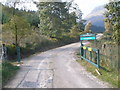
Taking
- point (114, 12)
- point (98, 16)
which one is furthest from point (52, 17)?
point (114, 12)

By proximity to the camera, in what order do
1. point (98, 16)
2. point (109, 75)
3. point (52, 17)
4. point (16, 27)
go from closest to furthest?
point (109, 75) → point (16, 27) → point (52, 17) → point (98, 16)

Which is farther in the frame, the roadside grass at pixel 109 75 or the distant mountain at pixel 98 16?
the distant mountain at pixel 98 16

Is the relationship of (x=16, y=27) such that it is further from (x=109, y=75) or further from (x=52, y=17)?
(x=109, y=75)

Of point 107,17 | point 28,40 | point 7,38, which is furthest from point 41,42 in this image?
point 107,17

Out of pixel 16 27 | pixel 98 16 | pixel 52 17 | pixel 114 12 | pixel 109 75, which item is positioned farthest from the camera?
pixel 98 16

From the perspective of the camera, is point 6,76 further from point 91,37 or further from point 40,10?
point 40,10

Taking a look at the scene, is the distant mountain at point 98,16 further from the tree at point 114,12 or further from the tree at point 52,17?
the tree at point 52,17

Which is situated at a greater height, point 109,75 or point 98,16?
point 98,16

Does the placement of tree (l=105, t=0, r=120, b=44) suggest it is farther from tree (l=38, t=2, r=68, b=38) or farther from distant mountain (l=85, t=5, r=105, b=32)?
tree (l=38, t=2, r=68, b=38)

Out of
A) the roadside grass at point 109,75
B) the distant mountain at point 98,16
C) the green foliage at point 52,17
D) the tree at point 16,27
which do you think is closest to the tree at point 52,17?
the green foliage at point 52,17

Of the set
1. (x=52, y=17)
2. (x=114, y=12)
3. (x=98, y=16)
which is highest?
(x=98, y=16)

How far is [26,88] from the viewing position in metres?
6.65

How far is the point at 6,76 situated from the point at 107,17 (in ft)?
34.7

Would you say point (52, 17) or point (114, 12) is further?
point (52, 17)
